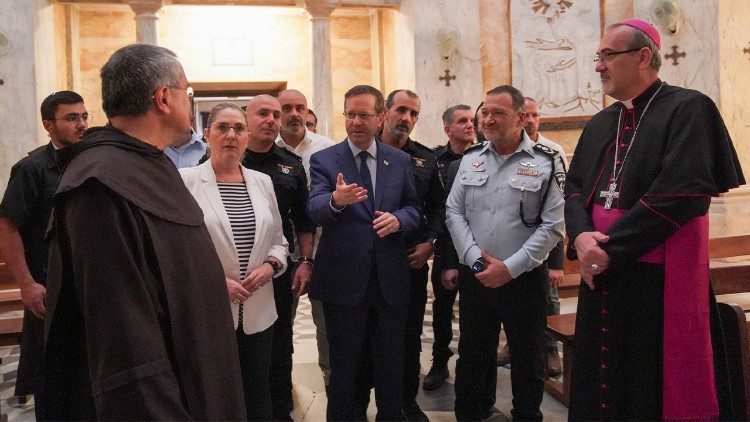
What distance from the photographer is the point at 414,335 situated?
13.8 feet

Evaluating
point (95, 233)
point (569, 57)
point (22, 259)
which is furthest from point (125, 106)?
point (569, 57)

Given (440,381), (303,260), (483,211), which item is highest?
(483,211)

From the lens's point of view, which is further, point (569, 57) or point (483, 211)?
point (569, 57)

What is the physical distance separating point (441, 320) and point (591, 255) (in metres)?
2.24

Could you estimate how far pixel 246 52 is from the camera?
10.5 metres

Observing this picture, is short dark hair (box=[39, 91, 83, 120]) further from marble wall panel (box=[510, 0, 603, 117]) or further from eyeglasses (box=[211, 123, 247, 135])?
marble wall panel (box=[510, 0, 603, 117])

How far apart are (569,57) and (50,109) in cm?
766

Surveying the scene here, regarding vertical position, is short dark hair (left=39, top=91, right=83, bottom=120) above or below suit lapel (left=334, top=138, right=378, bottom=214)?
above

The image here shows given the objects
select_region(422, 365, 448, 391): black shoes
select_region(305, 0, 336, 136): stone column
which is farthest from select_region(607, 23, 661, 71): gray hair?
select_region(305, 0, 336, 136): stone column

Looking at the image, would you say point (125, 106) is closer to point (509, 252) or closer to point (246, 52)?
point (509, 252)

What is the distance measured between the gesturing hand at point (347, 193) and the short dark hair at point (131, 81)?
152 centimetres

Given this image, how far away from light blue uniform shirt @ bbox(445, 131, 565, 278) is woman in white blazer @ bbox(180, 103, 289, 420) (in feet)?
3.46

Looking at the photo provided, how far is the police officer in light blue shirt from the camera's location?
11.8 ft

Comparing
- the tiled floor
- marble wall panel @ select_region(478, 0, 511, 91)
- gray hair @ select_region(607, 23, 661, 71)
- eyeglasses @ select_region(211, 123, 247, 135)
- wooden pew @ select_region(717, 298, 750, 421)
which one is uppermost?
marble wall panel @ select_region(478, 0, 511, 91)
